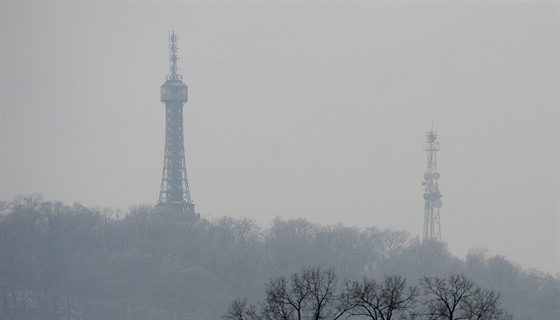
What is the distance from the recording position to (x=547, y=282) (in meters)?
185

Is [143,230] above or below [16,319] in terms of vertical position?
above

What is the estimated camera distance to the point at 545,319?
167m

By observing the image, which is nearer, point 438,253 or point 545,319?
point 545,319

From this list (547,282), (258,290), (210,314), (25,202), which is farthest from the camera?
(25,202)

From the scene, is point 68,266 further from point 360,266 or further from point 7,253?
point 360,266

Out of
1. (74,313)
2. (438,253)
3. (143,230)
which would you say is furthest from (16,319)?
(438,253)

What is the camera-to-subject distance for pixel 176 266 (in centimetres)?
17775

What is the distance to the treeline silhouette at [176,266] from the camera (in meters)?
167

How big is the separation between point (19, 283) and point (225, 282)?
73.1ft

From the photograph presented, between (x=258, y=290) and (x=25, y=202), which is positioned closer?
(x=258, y=290)

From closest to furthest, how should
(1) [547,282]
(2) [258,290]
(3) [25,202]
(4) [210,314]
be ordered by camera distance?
(4) [210,314], (2) [258,290], (1) [547,282], (3) [25,202]

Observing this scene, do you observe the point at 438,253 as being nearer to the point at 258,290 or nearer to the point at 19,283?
the point at 258,290

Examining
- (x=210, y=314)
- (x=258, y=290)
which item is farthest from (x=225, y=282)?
(x=210, y=314)

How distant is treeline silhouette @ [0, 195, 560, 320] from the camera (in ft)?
547
